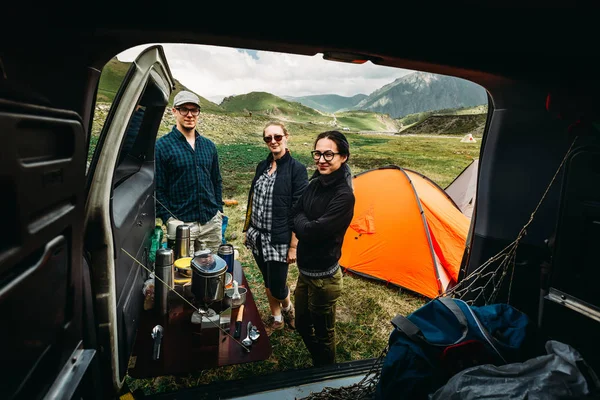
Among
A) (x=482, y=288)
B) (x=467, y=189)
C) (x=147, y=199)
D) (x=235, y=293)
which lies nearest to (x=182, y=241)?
(x=147, y=199)

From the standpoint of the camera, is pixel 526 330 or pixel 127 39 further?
pixel 526 330

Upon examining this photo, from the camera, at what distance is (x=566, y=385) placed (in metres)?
1.17

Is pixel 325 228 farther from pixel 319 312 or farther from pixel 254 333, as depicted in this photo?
pixel 254 333

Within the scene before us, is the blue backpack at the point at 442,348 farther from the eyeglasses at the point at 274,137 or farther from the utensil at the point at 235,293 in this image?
the eyeglasses at the point at 274,137

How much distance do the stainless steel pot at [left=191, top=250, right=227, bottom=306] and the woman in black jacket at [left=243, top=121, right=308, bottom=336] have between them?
1.13m

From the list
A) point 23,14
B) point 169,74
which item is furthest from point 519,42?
point 169,74

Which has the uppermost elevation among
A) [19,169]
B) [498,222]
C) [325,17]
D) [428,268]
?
[325,17]

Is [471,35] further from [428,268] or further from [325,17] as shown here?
[428,268]

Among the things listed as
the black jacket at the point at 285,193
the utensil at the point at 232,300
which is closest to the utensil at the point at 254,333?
the utensil at the point at 232,300

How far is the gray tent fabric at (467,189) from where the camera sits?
6.06 m

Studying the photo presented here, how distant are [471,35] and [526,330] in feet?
4.85

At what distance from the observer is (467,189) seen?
638 cm

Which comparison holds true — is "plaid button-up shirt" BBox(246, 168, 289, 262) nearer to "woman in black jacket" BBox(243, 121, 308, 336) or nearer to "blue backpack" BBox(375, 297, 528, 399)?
"woman in black jacket" BBox(243, 121, 308, 336)

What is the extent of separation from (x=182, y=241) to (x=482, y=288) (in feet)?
7.47
